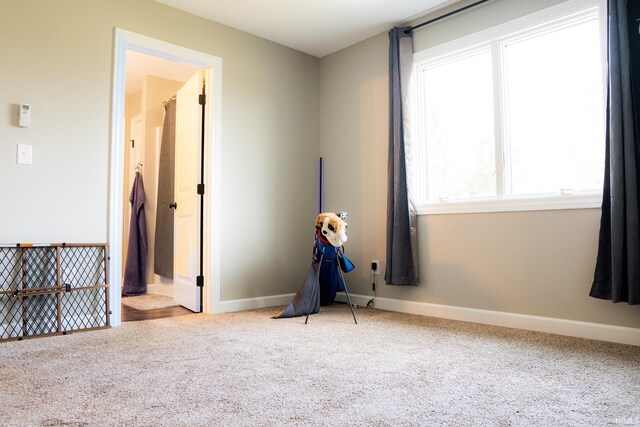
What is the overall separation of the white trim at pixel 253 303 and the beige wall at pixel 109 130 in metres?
0.05

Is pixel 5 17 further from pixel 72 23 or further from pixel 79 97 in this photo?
pixel 79 97

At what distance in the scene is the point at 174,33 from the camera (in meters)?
3.44

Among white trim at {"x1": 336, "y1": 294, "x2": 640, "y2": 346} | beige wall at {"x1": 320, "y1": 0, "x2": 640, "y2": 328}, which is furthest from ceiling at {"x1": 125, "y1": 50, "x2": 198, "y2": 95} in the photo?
white trim at {"x1": 336, "y1": 294, "x2": 640, "y2": 346}

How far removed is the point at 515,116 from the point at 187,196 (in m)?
2.78

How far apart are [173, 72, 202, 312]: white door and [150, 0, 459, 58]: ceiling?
0.58 metres

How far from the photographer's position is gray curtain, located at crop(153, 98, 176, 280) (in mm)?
4496

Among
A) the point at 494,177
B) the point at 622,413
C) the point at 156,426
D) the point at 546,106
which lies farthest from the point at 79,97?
the point at 622,413

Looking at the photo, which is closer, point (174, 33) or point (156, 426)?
point (156, 426)

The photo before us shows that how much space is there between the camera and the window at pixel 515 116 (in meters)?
2.76

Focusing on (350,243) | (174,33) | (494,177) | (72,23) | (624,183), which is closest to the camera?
(624,183)

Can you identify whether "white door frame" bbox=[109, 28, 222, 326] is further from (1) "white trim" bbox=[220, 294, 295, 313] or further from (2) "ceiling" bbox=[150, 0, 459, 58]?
(2) "ceiling" bbox=[150, 0, 459, 58]

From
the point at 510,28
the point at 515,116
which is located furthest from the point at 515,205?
the point at 510,28

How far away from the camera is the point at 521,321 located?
293 cm

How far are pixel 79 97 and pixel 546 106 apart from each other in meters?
3.20
